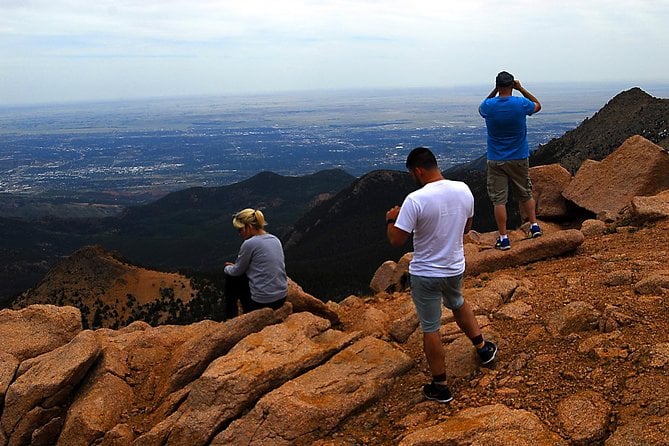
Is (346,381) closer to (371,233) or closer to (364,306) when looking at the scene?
(364,306)

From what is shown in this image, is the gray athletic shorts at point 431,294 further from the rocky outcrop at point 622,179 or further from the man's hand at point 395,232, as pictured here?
the rocky outcrop at point 622,179

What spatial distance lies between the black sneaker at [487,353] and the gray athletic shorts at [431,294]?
0.92m

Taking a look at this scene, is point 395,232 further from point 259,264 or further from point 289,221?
point 289,221

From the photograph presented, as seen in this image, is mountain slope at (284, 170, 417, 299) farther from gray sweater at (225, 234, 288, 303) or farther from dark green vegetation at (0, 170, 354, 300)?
gray sweater at (225, 234, 288, 303)

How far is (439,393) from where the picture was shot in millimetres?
6828

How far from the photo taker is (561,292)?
9125 mm

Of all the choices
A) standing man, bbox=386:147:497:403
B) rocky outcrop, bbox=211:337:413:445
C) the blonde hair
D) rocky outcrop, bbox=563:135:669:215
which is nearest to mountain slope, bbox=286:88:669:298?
rocky outcrop, bbox=563:135:669:215

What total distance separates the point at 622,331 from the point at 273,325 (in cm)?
506

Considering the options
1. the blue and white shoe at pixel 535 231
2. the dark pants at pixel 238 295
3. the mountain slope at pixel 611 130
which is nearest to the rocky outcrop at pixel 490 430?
the dark pants at pixel 238 295

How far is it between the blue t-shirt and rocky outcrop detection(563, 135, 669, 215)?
209 inches

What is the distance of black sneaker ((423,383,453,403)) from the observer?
22.3 feet

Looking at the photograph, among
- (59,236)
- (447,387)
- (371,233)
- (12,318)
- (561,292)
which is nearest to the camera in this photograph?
(447,387)

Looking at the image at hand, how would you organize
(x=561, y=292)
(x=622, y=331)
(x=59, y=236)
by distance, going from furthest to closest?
1. (x=59, y=236)
2. (x=561, y=292)
3. (x=622, y=331)

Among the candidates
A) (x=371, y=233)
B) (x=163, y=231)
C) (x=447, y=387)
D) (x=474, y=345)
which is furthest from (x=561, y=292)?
(x=163, y=231)
